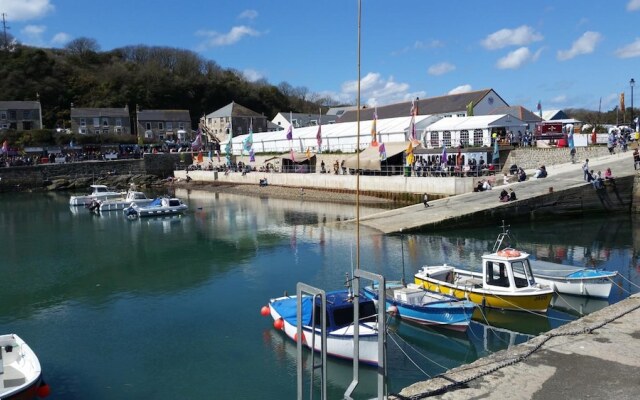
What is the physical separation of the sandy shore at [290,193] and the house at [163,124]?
1512 inches

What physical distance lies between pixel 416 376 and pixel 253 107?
131 meters

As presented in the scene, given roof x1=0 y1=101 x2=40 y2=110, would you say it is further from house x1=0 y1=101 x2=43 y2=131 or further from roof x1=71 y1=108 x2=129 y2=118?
roof x1=71 y1=108 x2=129 y2=118

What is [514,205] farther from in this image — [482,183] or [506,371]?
[506,371]

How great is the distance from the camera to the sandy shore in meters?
48.8

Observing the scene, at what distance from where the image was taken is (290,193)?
58125 mm

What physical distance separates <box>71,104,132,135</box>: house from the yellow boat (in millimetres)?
96478

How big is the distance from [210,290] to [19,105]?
9432 centimetres

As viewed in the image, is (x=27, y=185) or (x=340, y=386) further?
(x=27, y=185)

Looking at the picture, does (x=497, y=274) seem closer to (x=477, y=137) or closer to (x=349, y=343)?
(x=349, y=343)

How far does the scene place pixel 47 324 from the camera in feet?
64.1

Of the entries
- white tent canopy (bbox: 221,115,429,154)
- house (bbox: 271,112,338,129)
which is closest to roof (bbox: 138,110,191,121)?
house (bbox: 271,112,338,129)

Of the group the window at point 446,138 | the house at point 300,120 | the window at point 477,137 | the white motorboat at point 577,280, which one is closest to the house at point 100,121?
the house at point 300,120

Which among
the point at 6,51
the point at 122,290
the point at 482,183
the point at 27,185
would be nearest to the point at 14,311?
the point at 122,290

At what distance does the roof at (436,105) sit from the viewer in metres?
62.8
